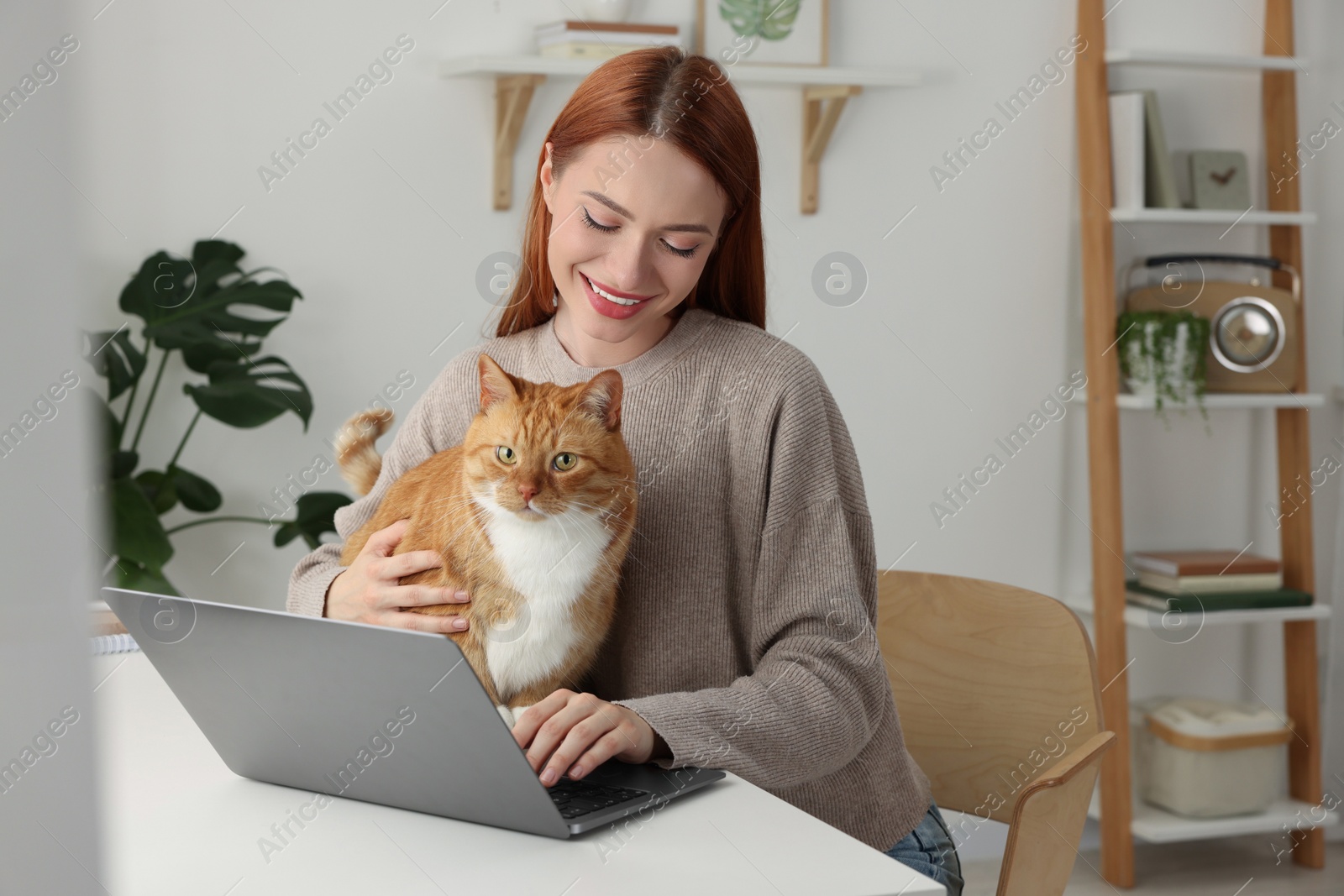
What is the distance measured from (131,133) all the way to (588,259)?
1.38 metres

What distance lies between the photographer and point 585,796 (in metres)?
0.81

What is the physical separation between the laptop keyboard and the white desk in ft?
0.06

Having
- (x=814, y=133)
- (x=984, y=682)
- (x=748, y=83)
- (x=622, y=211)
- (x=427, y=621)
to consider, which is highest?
(x=748, y=83)

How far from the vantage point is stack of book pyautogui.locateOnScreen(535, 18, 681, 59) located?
7.16 feet

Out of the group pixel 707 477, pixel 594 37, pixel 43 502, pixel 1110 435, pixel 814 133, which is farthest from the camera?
pixel 1110 435

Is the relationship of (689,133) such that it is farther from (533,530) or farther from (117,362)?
(117,362)

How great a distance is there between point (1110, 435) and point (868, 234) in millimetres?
689

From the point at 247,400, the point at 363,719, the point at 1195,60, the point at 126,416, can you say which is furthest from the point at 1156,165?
the point at 363,719

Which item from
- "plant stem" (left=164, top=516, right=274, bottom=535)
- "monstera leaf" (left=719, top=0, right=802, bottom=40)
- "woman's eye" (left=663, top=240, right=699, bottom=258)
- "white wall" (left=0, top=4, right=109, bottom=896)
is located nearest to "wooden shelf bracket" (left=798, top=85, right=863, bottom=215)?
"monstera leaf" (left=719, top=0, right=802, bottom=40)

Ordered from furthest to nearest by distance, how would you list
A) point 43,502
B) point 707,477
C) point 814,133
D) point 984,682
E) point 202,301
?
point 814,133 → point 202,301 → point 984,682 → point 707,477 → point 43,502

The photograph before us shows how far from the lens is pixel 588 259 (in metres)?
1.10

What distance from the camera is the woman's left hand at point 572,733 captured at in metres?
0.81

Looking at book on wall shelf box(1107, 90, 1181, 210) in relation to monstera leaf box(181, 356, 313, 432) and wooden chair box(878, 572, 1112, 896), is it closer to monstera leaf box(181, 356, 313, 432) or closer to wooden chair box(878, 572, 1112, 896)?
wooden chair box(878, 572, 1112, 896)

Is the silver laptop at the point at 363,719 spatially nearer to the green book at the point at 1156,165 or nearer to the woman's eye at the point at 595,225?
the woman's eye at the point at 595,225
